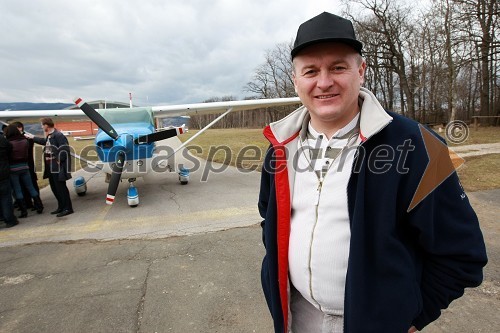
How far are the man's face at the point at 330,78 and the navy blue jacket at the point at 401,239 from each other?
18cm

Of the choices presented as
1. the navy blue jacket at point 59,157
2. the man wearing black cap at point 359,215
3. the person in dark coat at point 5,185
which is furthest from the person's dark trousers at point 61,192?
the man wearing black cap at point 359,215

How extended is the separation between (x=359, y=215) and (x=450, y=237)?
0.36m

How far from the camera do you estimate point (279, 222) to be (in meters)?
1.39

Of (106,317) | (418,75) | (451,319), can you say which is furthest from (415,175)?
(418,75)

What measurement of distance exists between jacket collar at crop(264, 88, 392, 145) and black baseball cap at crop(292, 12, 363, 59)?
0.74 ft

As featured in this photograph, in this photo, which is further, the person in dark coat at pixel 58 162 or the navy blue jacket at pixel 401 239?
the person in dark coat at pixel 58 162

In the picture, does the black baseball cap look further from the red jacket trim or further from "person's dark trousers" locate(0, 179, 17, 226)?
"person's dark trousers" locate(0, 179, 17, 226)

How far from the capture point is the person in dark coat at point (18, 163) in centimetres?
570

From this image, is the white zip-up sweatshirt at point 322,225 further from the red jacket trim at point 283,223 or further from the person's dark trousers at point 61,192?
the person's dark trousers at point 61,192

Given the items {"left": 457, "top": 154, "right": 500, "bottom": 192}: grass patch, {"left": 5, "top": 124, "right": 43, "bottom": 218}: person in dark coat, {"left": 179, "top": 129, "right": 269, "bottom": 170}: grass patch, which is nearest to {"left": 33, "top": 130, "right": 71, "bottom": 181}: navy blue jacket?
{"left": 5, "top": 124, "right": 43, "bottom": 218}: person in dark coat

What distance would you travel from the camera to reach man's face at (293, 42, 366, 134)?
46.3 inches

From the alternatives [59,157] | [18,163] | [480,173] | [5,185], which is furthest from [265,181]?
[480,173]

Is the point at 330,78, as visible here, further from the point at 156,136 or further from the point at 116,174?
the point at 156,136

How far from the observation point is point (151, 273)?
11.0ft
